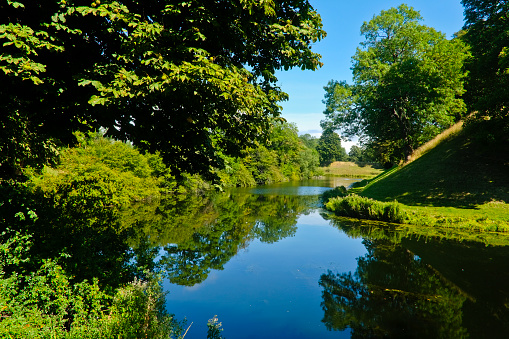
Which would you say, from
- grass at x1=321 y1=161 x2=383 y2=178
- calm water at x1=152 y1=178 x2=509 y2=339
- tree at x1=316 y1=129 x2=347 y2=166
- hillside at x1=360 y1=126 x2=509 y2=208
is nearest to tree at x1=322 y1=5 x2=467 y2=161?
hillside at x1=360 y1=126 x2=509 y2=208

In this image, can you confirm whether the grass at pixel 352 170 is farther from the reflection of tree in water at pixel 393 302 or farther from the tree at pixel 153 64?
the tree at pixel 153 64

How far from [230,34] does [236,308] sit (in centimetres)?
692

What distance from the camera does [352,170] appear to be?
8894 cm

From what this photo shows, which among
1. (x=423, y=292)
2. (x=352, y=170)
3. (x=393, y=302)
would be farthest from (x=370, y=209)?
(x=352, y=170)

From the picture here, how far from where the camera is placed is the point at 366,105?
27.1m

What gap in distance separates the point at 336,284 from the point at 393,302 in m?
1.77

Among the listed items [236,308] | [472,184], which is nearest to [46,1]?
[236,308]

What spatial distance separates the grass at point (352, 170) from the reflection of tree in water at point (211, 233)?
6574 cm

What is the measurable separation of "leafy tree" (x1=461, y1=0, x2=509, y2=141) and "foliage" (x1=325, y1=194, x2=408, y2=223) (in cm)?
758

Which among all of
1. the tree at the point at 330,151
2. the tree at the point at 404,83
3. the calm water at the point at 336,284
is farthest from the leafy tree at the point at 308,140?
the calm water at the point at 336,284

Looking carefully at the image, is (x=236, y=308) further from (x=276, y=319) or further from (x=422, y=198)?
(x=422, y=198)

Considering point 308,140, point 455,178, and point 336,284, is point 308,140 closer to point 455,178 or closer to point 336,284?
point 455,178

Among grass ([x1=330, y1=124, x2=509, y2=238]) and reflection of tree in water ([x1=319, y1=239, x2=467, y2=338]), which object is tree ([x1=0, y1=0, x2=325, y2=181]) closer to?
reflection of tree in water ([x1=319, y1=239, x2=467, y2=338])

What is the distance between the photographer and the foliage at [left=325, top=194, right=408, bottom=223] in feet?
52.5
